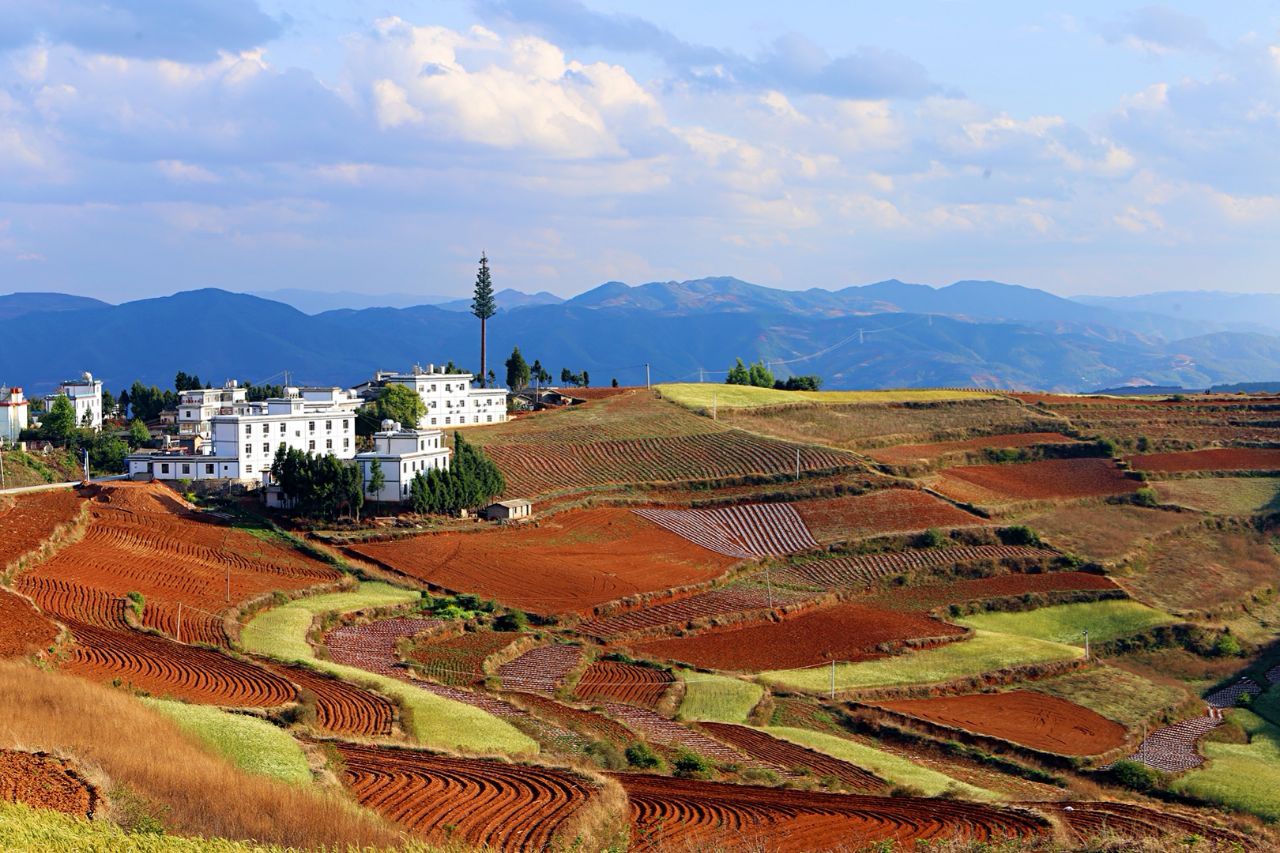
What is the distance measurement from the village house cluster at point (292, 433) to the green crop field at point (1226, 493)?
41.3 meters

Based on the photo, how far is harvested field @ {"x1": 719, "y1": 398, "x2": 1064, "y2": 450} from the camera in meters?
89.1

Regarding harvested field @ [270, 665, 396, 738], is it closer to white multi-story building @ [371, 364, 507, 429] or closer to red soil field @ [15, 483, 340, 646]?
red soil field @ [15, 483, 340, 646]

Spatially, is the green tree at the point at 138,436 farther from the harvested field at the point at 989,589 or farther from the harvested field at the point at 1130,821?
the harvested field at the point at 1130,821

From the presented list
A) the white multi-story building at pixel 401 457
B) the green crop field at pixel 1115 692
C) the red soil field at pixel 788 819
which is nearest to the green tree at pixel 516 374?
the white multi-story building at pixel 401 457

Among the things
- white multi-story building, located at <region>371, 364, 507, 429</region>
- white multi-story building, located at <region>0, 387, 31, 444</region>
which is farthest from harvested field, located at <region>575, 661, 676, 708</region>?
white multi-story building, located at <region>0, 387, 31, 444</region>

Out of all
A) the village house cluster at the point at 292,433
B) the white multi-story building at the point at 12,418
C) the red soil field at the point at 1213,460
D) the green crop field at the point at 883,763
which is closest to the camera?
the green crop field at the point at 883,763

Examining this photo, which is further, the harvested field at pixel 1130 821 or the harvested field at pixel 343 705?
the harvested field at pixel 343 705

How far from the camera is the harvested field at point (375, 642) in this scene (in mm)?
42125

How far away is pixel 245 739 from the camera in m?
27.5

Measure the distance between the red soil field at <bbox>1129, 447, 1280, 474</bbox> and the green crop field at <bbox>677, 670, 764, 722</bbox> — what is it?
152ft

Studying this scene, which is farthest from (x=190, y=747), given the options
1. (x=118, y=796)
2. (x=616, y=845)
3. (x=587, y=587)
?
(x=587, y=587)

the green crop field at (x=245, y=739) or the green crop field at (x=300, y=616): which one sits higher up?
the green crop field at (x=245, y=739)

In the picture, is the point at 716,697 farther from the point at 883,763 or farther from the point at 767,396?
the point at 767,396


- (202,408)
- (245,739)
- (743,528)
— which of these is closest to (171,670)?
(245,739)
